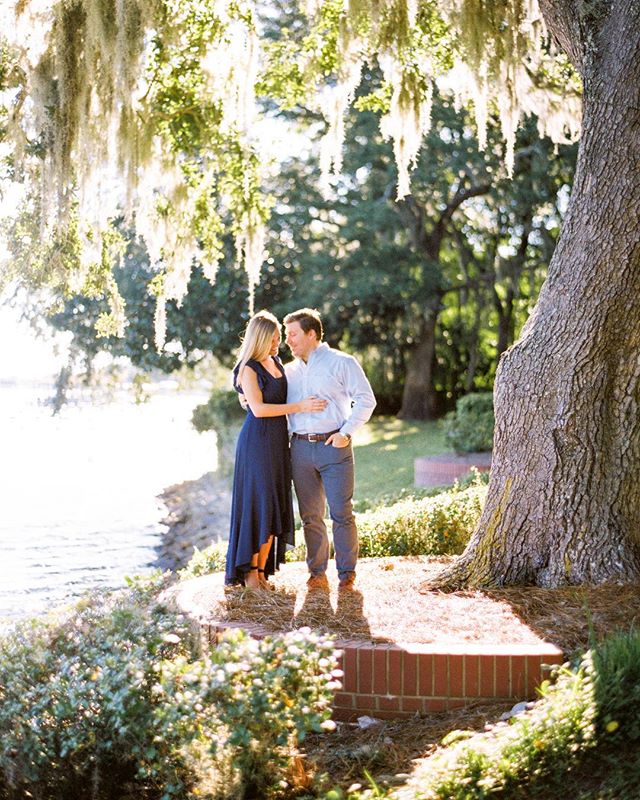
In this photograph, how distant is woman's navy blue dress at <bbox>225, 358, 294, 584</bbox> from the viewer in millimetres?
5766

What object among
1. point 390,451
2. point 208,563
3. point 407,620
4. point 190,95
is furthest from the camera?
point 390,451

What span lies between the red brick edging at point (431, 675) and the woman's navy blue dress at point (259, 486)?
1.37 m

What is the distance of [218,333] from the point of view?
1989 centimetres

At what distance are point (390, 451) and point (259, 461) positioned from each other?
12.2 m

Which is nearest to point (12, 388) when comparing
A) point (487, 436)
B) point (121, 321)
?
point (487, 436)

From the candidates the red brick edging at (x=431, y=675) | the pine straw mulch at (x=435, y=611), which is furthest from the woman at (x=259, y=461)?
the red brick edging at (x=431, y=675)

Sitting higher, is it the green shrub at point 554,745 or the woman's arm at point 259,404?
the woman's arm at point 259,404

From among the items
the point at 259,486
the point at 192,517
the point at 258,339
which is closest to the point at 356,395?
the point at 258,339

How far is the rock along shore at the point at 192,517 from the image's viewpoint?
13125mm

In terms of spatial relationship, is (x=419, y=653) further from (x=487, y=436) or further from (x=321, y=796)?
(x=487, y=436)

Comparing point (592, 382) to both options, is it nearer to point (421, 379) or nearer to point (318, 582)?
point (318, 582)

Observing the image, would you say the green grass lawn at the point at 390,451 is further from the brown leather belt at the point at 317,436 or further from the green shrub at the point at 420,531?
the brown leather belt at the point at 317,436

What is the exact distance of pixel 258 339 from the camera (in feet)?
18.8

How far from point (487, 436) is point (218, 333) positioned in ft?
24.4
